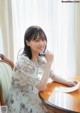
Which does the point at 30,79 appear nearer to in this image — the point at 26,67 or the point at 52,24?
the point at 26,67

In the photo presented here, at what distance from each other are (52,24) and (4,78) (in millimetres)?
1173

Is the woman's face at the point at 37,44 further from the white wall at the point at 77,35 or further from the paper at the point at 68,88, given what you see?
the white wall at the point at 77,35

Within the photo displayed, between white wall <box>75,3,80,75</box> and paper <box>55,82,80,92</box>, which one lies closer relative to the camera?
paper <box>55,82,80,92</box>

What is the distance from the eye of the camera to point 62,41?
9.89ft

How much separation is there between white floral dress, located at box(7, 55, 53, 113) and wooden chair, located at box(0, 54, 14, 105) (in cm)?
11

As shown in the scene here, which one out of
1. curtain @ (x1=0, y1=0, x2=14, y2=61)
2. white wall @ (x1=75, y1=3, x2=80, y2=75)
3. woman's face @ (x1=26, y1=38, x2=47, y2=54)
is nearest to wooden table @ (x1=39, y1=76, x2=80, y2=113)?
woman's face @ (x1=26, y1=38, x2=47, y2=54)

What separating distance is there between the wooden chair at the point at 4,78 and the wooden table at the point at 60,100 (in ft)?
1.21

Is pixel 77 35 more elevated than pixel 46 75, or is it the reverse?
pixel 77 35

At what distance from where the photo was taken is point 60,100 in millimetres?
1578

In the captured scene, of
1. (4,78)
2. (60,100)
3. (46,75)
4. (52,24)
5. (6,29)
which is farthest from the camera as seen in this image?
(52,24)

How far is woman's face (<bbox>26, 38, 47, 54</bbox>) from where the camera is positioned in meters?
1.92

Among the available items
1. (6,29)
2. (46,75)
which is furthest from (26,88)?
(6,29)

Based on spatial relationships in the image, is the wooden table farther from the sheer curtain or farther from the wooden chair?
the sheer curtain

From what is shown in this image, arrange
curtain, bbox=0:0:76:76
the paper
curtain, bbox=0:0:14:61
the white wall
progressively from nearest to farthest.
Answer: the paper
curtain, bbox=0:0:14:61
curtain, bbox=0:0:76:76
the white wall
